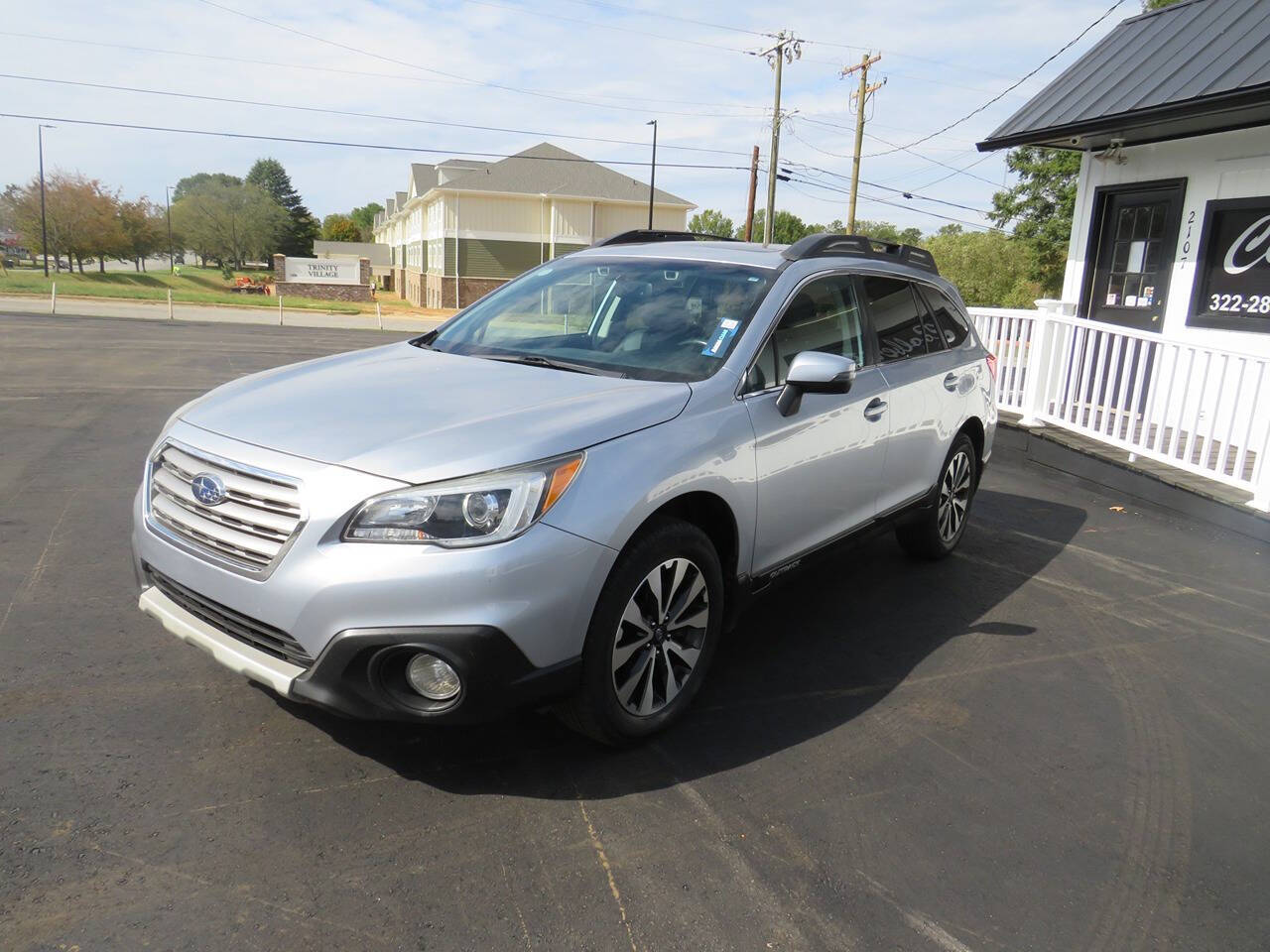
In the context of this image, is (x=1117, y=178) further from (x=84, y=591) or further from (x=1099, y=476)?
(x=84, y=591)

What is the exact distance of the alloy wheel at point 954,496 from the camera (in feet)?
18.7

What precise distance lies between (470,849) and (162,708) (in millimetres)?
1493

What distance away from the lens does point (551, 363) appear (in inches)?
154

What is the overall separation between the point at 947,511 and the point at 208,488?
14.2 feet

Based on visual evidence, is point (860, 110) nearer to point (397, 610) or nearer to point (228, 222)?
point (397, 610)

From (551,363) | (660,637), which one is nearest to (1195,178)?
(551,363)

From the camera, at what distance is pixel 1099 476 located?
8.49 m

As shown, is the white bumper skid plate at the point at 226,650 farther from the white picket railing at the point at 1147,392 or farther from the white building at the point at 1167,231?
the white building at the point at 1167,231

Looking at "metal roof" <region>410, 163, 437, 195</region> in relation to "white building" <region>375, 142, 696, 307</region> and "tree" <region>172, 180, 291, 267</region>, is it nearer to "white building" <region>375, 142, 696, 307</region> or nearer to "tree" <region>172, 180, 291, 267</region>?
"white building" <region>375, 142, 696, 307</region>

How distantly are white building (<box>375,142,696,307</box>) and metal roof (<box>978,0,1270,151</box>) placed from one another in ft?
131

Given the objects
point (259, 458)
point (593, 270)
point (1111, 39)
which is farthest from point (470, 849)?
point (1111, 39)

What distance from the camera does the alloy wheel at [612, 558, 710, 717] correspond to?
3.23 m

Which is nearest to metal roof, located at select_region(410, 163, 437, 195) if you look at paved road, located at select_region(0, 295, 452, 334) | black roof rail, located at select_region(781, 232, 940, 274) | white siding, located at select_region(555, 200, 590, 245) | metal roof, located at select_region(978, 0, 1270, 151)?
white siding, located at select_region(555, 200, 590, 245)

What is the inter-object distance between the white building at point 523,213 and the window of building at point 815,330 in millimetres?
45544
